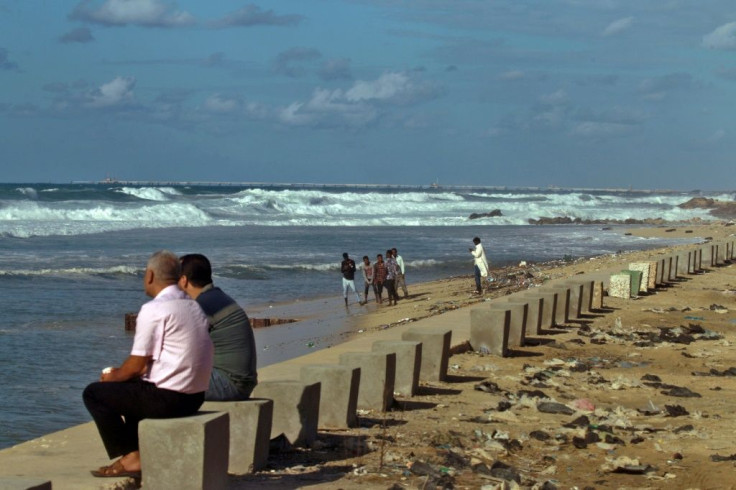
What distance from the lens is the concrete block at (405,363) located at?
32.7 feet

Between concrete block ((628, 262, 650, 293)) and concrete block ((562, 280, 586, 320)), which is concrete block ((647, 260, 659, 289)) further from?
concrete block ((562, 280, 586, 320))

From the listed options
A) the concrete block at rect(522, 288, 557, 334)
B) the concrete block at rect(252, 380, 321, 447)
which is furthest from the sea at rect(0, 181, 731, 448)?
the concrete block at rect(522, 288, 557, 334)

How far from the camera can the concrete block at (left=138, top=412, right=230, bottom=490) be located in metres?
5.97

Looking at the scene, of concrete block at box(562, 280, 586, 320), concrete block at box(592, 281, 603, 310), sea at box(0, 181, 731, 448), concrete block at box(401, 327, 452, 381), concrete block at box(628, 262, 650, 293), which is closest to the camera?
concrete block at box(401, 327, 452, 381)

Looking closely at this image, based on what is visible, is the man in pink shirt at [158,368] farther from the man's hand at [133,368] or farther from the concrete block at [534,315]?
the concrete block at [534,315]

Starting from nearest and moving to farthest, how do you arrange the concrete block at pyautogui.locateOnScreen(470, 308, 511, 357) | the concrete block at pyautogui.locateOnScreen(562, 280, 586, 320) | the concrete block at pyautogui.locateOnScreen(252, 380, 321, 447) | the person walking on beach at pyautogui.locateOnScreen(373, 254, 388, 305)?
the concrete block at pyautogui.locateOnScreen(252, 380, 321, 447)
the concrete block at pyautogui.locateOnScreen(470, 308, 511, 357)
the concrete block at pyautogui.locateOnScreen(562, 280, 586, 320)
the person walking on beach at pyautogui.locateOnScreen(373, 254, 388, 305)

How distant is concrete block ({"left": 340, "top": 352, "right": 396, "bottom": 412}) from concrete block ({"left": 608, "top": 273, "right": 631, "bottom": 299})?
1102 centimetres

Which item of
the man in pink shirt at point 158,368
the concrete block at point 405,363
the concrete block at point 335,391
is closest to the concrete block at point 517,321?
the concrete block at point 405,363

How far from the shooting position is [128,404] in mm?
6180

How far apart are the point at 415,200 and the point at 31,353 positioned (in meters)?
86.3

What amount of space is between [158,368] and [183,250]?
1451 inches

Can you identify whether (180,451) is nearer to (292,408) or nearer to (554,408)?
(292,408)

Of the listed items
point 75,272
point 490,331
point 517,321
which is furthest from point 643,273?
point 75,272

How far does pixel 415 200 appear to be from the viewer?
10150 cm
